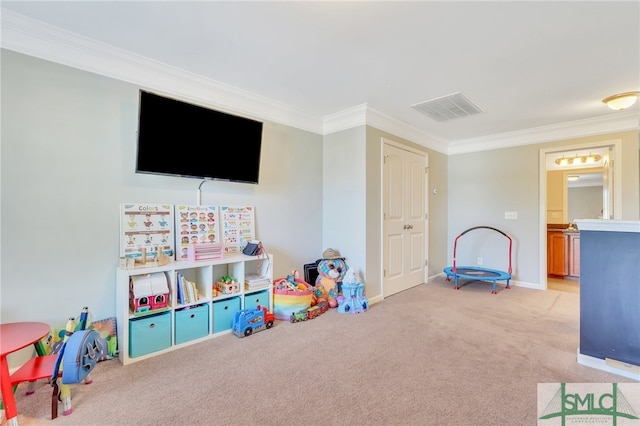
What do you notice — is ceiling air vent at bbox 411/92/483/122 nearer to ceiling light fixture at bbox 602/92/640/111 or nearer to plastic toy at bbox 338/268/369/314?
ceiling light fixture at bbox 602/92/640/111

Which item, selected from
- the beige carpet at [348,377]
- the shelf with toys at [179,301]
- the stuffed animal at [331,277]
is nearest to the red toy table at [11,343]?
the beige carpet at [348,377]

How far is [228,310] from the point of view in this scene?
2836 mm

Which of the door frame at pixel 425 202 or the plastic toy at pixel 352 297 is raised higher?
the door frame at pixel 425 202

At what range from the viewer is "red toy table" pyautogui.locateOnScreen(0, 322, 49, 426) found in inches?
61.4

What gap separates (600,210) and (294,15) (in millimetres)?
8174

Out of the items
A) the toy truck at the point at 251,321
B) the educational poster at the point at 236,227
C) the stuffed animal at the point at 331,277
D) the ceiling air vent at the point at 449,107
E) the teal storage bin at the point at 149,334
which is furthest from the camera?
the stuffed animal at the point at 331,277

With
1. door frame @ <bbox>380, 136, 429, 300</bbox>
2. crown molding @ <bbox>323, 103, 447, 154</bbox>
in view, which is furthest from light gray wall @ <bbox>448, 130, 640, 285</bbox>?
crown molding @ <bbox>323, 103, 447, 154</bbox>

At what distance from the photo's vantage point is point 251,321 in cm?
282

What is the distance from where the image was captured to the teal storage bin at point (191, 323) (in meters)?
2.53

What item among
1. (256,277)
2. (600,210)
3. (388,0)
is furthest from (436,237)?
(600,210)

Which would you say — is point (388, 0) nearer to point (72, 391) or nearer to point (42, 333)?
point (42, 333)

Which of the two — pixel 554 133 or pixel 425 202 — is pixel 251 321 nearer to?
pixel 425 202

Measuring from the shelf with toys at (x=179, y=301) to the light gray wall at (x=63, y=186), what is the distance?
1.01 ft

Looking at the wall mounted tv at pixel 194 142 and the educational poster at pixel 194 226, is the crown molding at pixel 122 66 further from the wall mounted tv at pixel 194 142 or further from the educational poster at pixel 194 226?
the educational poster at pixel 194 226
